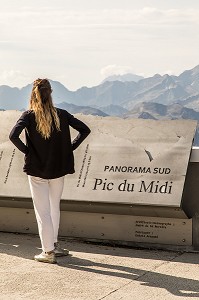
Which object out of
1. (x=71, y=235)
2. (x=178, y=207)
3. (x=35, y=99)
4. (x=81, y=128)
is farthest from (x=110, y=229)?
(x=35, y=99)

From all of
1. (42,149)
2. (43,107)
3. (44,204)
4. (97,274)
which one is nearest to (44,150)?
(42,149)

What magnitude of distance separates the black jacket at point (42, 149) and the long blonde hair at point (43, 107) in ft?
0.17

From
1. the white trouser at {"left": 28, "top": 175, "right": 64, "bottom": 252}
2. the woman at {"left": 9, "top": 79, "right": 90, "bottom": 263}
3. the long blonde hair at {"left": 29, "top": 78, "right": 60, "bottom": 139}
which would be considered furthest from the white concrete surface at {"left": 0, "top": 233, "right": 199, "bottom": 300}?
the long blonde hair at {"left": 29, "top": 78, "right": 60, "bottom": 139}

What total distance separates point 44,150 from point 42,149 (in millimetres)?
21

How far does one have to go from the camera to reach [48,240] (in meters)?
6.21

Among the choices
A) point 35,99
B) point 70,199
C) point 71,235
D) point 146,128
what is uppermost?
point 35,99

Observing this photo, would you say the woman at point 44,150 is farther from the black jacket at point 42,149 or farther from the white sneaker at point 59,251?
the white sneaker at point 59,251

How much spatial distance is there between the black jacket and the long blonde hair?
0.05 meters

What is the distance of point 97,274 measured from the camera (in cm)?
581

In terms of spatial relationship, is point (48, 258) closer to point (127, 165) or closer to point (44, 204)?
point (44, 204)

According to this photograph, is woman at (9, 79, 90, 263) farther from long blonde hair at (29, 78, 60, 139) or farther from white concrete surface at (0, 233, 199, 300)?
white concrete surface at (0, 233, 199, 300)

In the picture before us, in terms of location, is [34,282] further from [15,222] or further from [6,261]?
[15,222]

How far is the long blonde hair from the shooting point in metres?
6.07

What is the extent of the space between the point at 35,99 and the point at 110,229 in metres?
1.95
